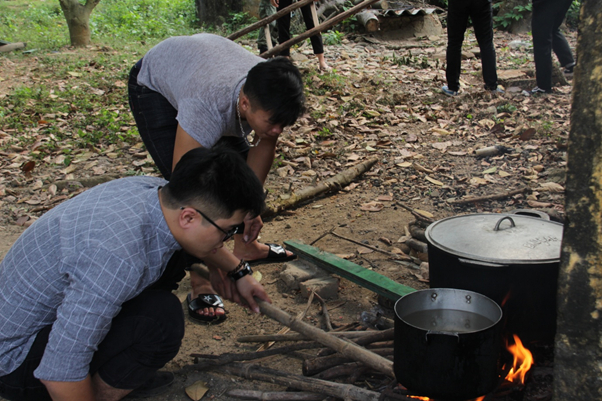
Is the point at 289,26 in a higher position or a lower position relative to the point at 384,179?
higher

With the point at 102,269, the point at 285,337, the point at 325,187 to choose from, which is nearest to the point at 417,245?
the point at 285,337

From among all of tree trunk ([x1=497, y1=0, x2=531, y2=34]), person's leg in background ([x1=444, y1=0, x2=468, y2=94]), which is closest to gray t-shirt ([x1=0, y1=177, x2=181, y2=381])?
person's leg in background ([x1=444, y1=0, x2=468, y2=94])

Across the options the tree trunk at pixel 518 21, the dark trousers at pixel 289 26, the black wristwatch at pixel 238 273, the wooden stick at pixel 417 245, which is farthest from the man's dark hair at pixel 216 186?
the tree trunk at pixel 518 21

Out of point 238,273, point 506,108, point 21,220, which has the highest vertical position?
point 238,273

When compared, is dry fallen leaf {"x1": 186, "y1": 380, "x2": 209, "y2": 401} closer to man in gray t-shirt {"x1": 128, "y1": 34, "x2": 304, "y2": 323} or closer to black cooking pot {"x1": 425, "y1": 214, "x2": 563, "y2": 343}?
man in gray t-shirt {"x1": 128, "y1": 34, "x2": 304, "y2": 323}

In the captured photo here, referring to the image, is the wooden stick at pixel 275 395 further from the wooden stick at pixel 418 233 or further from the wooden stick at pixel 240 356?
the wooden stick at pixel 418 233

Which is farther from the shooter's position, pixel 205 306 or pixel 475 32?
pixel 475 32

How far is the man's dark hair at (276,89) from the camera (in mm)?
2697

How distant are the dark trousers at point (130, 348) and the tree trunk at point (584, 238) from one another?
5.11 ft

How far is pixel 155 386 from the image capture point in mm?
2574

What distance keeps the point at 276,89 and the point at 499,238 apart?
1.31 metres

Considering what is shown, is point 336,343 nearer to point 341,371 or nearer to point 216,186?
point 341,371

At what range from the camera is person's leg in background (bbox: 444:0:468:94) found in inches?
271

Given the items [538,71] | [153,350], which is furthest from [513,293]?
[538,71]
